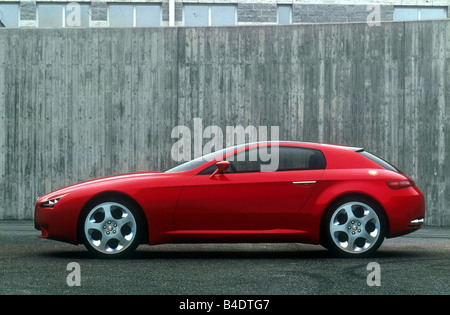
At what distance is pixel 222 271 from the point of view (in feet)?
22.5

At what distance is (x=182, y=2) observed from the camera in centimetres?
2306

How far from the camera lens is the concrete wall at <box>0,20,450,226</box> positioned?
14023 mm

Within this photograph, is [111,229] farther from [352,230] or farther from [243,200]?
[352,230]

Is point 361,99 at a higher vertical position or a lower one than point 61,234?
higher

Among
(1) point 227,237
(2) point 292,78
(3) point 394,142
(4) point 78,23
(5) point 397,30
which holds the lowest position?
(1) point 227,237

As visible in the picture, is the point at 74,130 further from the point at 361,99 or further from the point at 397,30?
the point at 397,30

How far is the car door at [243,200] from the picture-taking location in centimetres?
783

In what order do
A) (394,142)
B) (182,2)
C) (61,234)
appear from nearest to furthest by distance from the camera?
(61,234) < (394,142) < (182,2)

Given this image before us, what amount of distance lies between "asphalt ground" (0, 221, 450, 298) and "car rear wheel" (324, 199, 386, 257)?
170 millimetres

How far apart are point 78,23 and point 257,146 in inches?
679

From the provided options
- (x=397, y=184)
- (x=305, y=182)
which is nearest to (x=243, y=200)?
(x=305, y=182)

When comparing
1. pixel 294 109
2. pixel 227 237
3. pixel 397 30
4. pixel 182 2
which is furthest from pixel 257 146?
pixel 182 2

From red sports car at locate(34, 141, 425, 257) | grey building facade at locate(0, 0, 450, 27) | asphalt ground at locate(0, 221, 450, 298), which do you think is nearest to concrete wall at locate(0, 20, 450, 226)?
asphalt ground at locate(0, 221, 450, 298)

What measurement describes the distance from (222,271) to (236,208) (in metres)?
1.14
